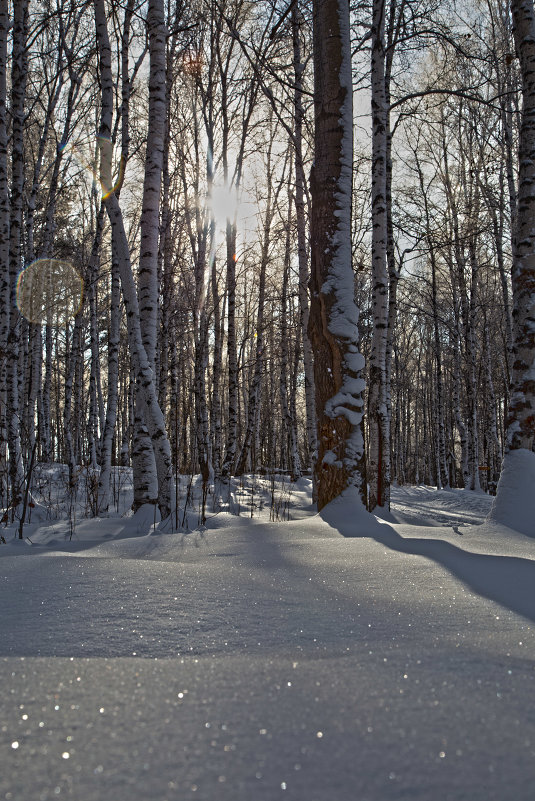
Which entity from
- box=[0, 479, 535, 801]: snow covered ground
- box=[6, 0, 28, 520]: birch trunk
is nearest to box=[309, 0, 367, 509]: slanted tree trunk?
box=[0, 479, 535, 801]: snow covered ground

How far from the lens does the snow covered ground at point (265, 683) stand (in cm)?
56

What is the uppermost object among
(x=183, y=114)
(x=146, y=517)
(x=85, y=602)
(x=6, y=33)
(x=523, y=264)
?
(x=183, y=114)

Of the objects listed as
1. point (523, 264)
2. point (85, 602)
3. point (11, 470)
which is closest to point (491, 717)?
point (85, 602)

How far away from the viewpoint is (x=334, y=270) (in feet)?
13.6

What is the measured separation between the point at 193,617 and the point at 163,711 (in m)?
0.51

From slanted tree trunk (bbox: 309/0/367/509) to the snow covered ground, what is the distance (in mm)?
2234

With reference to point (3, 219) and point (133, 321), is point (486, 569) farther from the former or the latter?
point (3, 219)

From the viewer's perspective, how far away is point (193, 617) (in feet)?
3.97

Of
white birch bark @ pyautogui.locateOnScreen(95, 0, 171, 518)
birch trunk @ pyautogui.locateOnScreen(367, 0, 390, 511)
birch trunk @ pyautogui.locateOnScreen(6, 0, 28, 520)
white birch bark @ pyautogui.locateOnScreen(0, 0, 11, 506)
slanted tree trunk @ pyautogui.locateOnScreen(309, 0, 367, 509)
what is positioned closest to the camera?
slanted tree trunk @ pyautogui.locateOnScreen(309, 0, 367, 509)

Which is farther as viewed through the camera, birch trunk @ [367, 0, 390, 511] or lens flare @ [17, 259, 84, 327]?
lens flare @ [17, 259, 84, 327]

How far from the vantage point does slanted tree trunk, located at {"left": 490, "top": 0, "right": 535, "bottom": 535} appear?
12.4 ft

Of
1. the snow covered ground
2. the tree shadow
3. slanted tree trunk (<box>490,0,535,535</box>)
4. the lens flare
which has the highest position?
the lens flare

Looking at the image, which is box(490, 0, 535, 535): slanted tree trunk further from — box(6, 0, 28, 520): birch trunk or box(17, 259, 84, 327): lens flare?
box(17, 259, 84, 327): lens flare

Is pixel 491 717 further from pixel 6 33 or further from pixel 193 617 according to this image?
pixel 6 33
